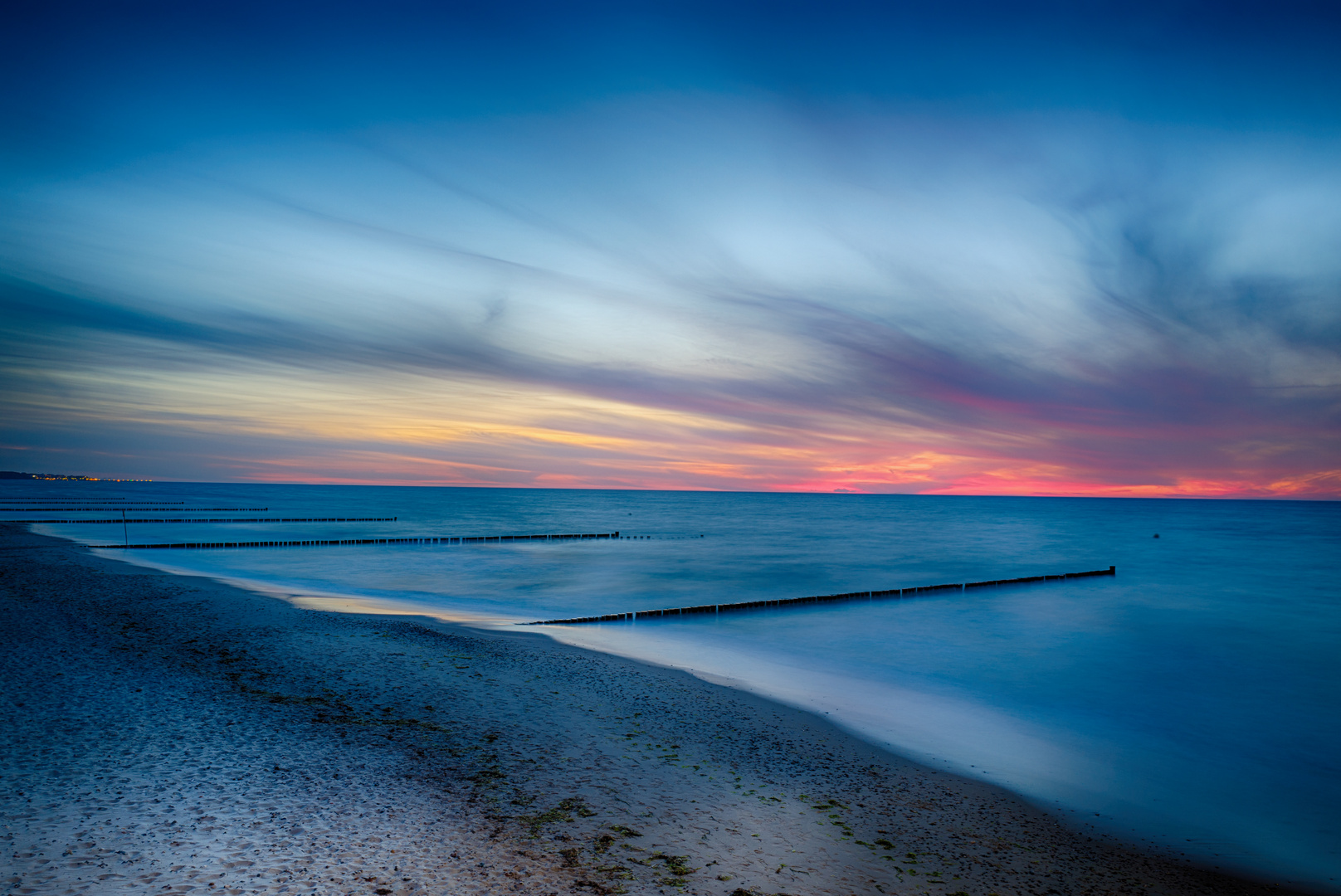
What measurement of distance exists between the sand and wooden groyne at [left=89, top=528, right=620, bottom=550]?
36473 mm

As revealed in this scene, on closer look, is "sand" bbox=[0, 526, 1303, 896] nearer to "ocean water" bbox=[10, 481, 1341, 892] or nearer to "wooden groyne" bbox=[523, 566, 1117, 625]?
"ocean water" bbox=[10, 481, 1341, 892]

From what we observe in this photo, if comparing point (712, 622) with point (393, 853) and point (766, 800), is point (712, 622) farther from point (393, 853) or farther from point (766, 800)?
point (393, 853)

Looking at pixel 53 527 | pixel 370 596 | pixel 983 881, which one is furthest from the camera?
pixel 53 527

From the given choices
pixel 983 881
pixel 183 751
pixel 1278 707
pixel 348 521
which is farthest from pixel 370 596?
pixel 348 521

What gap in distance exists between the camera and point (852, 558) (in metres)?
58.7

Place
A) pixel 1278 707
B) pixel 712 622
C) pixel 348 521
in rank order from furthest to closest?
pixel 348 521, pixel 712 622, pixel 1278 707

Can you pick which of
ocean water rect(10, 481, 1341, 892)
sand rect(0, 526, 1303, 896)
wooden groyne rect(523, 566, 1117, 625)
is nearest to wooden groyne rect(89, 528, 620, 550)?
ocean water rect(10, 481, 1341, 892)

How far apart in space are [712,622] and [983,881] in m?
18.3

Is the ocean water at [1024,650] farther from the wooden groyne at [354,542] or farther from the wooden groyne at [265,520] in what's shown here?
the wooden groyne at [265,520]

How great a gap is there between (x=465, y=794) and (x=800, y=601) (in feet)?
77.8

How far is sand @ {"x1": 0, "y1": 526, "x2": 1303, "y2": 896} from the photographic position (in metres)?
6.78

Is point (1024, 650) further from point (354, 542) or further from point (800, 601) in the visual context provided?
point (354, 542)

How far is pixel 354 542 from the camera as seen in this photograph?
2176 inches

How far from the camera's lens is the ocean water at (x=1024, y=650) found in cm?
1183
